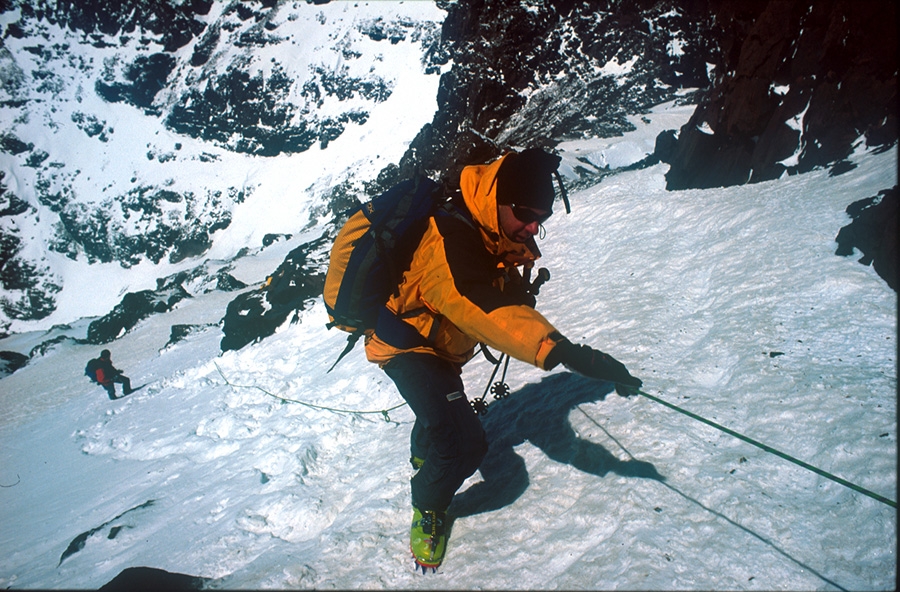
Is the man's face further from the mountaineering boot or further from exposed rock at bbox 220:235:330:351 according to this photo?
exposed rock at bbox 220:235:330:351

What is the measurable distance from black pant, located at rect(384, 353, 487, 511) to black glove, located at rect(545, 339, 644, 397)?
0.77 meters

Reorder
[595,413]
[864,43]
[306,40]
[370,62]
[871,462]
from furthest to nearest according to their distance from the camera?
[306,40] < [370,62] < [864,43] < [595,413] < [871,462]

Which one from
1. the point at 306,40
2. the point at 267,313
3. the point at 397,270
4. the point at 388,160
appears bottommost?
the point at 267,313

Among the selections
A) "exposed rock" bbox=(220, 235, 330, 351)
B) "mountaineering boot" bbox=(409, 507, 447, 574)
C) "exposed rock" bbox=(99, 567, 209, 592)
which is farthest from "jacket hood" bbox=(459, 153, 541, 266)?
"exposed rock" bbox=(220, 235, 330, 351)

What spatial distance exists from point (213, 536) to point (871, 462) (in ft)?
12.4

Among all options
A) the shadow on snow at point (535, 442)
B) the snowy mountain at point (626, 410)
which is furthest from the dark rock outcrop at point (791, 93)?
the shadow on snow at point (535, 442)

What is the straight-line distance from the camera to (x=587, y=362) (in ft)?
5.68

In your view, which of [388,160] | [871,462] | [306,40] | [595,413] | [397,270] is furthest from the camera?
[306,40]

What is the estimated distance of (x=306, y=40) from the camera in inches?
4279

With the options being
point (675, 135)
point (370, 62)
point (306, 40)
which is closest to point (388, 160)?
point (370, 62)

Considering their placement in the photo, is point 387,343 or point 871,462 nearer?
point 871,462

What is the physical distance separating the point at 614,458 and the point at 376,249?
1741mm

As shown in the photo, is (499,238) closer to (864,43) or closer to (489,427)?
(489,427)

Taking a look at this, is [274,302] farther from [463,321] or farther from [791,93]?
[791,93]
